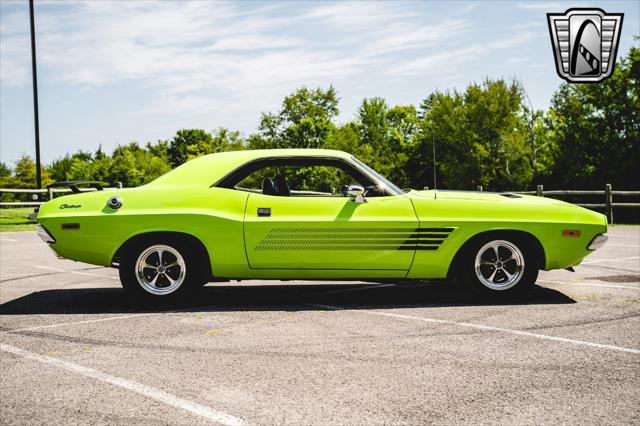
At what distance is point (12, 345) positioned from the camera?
15.7 feet

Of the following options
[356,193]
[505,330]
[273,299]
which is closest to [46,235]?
[273,299]

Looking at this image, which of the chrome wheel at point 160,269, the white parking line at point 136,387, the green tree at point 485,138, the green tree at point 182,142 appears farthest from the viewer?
the green tree at point 182,142

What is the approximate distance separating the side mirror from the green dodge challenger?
1 cm

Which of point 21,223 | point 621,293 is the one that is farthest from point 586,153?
point 621,293

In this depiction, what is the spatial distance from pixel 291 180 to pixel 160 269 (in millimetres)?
1577

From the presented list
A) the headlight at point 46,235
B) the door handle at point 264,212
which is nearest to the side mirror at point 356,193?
the door handle at point 264,212

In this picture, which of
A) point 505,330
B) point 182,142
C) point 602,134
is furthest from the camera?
point 182,142

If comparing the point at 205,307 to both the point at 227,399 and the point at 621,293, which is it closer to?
the point at 227,399

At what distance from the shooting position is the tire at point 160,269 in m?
6.35

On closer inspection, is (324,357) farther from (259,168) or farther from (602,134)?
(602,134)

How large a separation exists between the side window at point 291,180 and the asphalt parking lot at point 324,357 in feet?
3.66

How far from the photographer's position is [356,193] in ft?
21.0

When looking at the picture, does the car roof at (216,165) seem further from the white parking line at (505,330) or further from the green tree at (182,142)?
the green tree at (182,142)

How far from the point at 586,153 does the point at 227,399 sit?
146 feet
